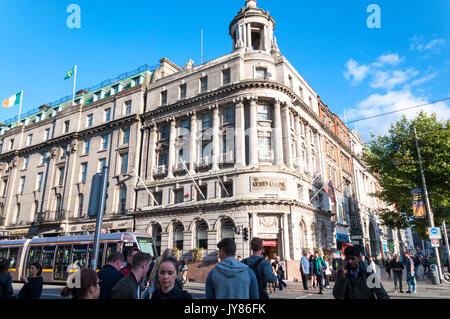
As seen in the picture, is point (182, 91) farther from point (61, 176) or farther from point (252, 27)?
point (61, 176)

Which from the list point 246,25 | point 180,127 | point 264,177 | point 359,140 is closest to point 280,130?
point 264,177

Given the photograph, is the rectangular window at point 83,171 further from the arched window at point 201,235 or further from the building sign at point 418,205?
the building sign at point 418,205

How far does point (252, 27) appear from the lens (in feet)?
110

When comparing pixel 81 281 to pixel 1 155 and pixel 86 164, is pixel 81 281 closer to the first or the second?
pixel 86 164

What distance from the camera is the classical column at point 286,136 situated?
27.9 m

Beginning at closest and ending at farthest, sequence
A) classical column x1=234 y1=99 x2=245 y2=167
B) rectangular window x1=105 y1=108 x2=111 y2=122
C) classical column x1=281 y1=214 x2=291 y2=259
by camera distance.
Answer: classical column x1=281 y1=214 x2=291 y2=259 → classical column x1=234 y1=99 x2=245 y2=167 → rectangular window x1=105 y1=108 x2=111 y2=122

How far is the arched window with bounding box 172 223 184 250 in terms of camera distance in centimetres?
2837

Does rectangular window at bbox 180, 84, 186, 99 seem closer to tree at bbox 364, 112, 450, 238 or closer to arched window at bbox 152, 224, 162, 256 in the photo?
arched window at bbox 152, 224, 162, 256

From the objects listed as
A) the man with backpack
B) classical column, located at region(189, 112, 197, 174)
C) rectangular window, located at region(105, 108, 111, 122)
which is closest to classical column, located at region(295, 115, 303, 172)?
classical column, located at region(189, 112, 197, 174)

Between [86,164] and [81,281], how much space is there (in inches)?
1484

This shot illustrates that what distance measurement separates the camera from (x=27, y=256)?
22719 mm

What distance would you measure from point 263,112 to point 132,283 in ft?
85.8

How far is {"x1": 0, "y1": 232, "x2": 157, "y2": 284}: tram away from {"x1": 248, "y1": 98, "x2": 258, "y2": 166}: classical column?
1088 cm
